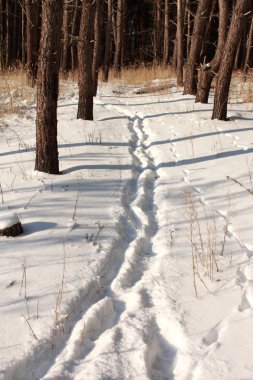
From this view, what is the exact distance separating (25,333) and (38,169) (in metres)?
3.01

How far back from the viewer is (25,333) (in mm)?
2301

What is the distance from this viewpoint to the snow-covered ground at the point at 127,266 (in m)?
2.19

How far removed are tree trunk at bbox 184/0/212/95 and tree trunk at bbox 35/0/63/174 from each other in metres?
7.82

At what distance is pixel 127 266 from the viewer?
3.14 meters

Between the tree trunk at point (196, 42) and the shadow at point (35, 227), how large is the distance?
364 inches

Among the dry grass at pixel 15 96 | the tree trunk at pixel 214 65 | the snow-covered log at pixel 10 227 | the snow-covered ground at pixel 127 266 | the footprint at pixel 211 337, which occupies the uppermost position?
the tree trunk at pixel 214 65

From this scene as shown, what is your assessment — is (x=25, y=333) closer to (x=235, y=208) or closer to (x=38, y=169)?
(x=235, y=208)

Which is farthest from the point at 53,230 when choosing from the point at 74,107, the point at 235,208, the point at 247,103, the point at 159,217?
the point at 247,103

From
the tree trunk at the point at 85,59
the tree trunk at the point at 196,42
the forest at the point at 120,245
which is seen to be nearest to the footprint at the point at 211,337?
the forest at the point at 120,245

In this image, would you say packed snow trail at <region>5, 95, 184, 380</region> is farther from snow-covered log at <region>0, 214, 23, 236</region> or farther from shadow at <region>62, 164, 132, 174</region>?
shadow at <region>62, 164, 132, 174</region>

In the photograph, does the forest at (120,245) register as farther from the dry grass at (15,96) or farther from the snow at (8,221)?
→ the dry grass at (15,96)

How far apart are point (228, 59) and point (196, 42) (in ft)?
12.9

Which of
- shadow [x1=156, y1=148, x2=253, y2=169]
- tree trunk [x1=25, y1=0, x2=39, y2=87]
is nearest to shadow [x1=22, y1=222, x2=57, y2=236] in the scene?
shadow [x1=156, y1=148, x2=253, y2=169]

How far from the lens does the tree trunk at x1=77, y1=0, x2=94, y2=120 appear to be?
306 inches
